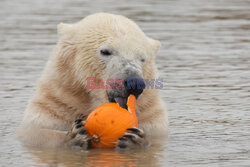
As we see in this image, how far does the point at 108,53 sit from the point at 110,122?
661 mm

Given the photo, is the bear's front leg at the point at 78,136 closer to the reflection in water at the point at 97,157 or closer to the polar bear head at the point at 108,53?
the reflection in water at the point at 97,157

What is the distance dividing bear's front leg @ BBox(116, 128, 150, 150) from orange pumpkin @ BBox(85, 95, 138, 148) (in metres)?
0.04

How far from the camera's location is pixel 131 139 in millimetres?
5660

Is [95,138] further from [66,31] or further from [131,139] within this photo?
[66,31]

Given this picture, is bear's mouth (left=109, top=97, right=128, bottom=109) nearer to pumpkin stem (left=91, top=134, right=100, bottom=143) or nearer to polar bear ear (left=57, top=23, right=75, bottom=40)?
pumpkin stem (left=91, top=134, right=100, bottom=143)

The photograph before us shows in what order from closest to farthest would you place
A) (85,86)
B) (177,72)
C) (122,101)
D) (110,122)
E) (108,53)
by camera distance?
1. (110,122)
2. (122,101)
3. (108,53)
4. (85,86)
5. (177,72)

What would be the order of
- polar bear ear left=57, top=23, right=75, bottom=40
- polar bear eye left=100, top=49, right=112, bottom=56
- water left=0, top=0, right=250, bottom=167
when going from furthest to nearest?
1. polar bear ear left=57, top=23, right=75, bottom=40
2. polar bear eye left=100, top=49, right=112, bottom=56
3. water left=0, top=0, right=250, bottom=167

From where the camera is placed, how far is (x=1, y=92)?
8281mm

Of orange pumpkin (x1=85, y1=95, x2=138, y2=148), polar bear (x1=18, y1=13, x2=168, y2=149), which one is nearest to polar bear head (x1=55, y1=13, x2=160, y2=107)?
polar bear (x1=18, y1=13, x2=168, y2=149)

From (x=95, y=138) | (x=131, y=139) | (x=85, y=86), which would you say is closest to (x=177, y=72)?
(x=85, y=86)

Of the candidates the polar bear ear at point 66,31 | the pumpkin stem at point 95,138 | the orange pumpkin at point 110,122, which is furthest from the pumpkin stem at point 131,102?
the polar bear ear at point 66,31

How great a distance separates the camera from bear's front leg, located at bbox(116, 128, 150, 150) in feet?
18.5

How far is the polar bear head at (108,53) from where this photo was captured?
18.3 ft

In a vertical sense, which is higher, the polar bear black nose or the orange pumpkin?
the polar bear black nose
